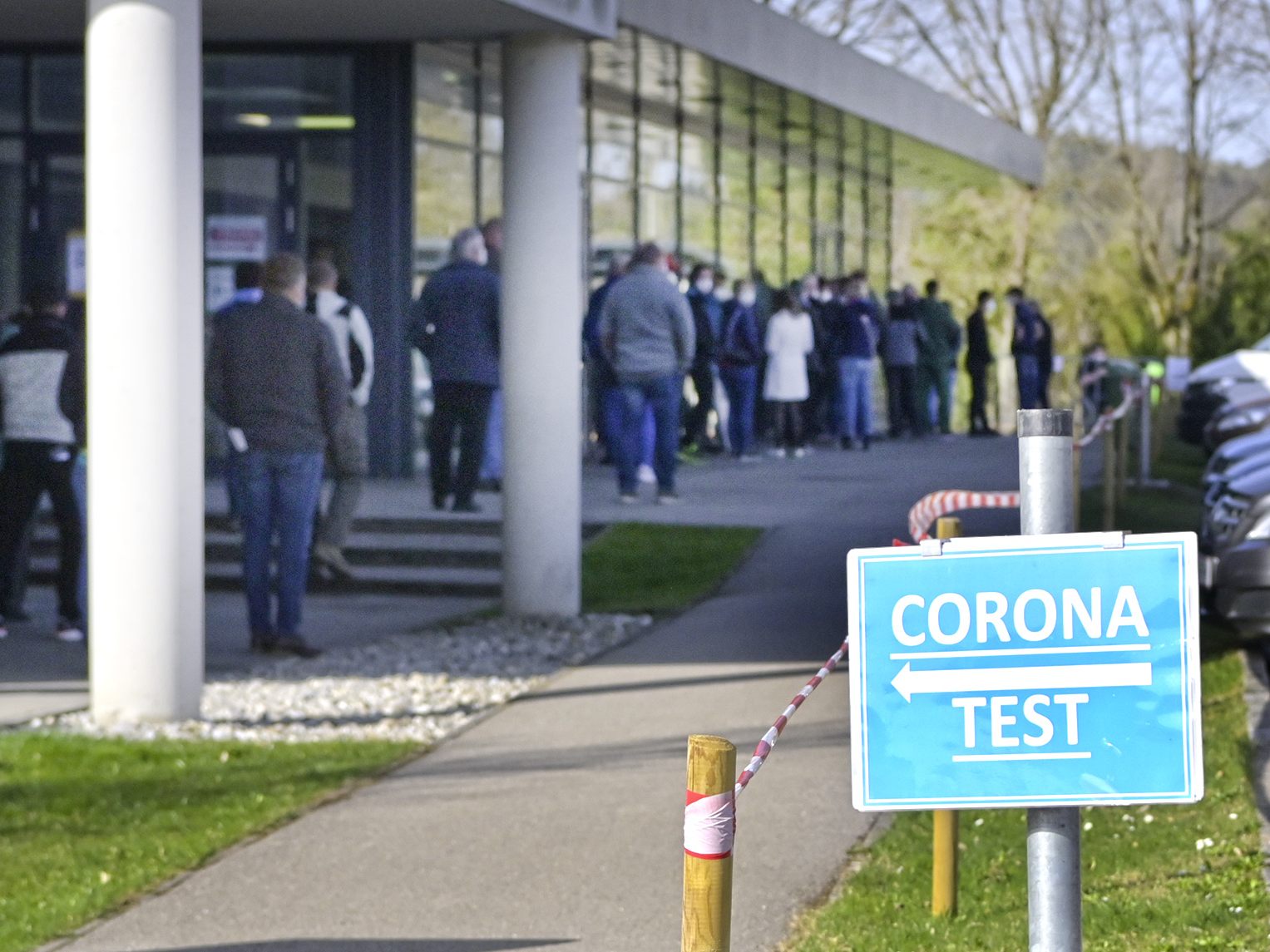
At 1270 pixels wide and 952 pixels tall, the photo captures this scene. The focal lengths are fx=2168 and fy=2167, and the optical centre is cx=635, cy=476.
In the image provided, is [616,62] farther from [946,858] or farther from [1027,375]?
[946,858]

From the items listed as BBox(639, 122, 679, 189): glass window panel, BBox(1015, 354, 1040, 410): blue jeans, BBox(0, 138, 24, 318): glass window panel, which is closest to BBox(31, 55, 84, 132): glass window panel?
BBox(0, 138, 24, 318): glass window panel

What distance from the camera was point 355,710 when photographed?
9.45m

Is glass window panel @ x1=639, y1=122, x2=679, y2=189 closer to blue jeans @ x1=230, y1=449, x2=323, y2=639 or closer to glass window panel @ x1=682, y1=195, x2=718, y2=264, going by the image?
glass window panel @ x1=682, y1=195, x2=718, y2=264

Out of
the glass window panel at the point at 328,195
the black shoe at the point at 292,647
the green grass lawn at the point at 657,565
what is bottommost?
the black shoe at the point at 292,647

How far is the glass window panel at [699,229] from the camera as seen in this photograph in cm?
2512

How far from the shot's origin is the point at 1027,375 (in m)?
24.6

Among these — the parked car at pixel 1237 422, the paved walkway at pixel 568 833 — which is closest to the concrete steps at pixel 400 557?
the paved walkway at pixel 568 833

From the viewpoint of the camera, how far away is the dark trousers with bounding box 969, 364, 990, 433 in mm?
25641

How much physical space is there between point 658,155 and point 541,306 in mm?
12491

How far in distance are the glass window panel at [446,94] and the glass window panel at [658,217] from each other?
16.4 ft

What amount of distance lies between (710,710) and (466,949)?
362 centimetres

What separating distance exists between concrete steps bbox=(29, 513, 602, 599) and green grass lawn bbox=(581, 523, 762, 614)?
69 cm

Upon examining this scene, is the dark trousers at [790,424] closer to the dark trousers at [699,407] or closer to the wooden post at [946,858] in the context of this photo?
the dark trousers at [699,407]

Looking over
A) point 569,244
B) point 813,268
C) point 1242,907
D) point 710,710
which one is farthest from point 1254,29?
point 1242,907
